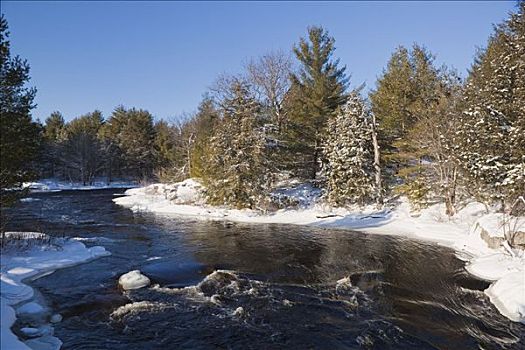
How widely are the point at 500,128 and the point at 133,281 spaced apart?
59.7ft

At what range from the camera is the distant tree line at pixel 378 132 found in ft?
59.9

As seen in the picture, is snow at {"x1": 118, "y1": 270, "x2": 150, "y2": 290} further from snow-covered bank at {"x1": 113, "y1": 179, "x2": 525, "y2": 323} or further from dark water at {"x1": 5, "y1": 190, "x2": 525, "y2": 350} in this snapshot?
snow-covered bank at {"x1": 113, "y1": 179, "x2": 525, "y2": 323}

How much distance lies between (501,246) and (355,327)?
Answer: 972 centimetres

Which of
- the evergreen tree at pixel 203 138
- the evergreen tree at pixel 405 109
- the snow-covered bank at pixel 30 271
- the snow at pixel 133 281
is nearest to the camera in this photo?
the snow-covered bank at pixel 30 271

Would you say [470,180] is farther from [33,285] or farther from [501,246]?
[33,285]

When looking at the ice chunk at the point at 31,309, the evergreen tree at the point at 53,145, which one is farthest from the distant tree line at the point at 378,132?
the evergreen tree at the point at 53,145

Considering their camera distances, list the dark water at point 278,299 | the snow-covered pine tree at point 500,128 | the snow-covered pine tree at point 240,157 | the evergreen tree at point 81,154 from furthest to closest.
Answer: the evergreen tree at point 81,154 < the snow-covered pine tree at point 240,157 < the snow-covered pine tree at point 500,128 < the dark water at point 278,299

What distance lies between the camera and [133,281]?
1148 centimetres

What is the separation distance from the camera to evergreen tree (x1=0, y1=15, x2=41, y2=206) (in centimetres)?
1153

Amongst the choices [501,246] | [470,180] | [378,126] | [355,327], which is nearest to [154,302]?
[355,327]

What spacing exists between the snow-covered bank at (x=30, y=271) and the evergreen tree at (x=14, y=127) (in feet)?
7.40

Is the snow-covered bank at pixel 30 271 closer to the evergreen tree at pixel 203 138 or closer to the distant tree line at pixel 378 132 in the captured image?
the distant tree line at pixel 378 132

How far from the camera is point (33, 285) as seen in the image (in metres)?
11.4

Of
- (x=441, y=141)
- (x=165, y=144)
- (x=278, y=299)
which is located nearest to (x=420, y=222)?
(x=441, y=141)
